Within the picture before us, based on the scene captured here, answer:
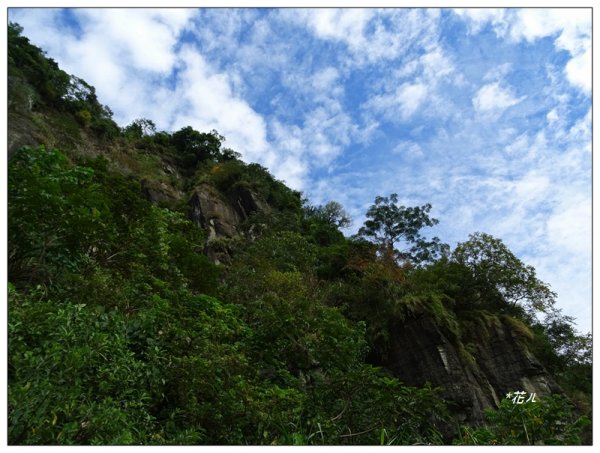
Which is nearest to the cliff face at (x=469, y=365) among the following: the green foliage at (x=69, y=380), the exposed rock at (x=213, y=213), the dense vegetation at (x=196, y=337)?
the dense vegetation at (x=196, y=337)

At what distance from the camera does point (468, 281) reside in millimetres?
16703

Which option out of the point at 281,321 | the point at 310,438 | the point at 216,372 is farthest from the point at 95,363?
the point at 281,321

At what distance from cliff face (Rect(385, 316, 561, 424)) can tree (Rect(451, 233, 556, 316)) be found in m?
1.65

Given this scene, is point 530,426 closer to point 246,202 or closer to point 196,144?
point 246,202

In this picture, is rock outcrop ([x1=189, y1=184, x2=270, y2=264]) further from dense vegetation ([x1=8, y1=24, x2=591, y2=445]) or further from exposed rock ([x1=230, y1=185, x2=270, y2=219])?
dense vegetation ([x1=8, y1=24, x2=591, y2=445])

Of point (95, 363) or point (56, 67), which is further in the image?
point (56, 67)

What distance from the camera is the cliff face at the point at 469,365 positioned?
1323 centimetres

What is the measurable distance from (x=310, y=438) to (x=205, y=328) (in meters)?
2.11

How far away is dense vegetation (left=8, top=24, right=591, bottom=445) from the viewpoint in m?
4.55

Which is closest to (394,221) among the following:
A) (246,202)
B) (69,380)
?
(246,202)

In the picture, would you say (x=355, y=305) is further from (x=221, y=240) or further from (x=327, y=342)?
(x=221, y=240)

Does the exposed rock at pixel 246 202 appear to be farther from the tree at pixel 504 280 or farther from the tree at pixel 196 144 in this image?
the tree at pixel 504 280

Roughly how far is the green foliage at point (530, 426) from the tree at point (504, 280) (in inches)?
474

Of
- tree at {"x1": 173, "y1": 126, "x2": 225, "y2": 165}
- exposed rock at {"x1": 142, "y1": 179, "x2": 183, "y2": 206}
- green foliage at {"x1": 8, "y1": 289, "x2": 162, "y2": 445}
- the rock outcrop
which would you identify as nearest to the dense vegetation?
green foliage at {"x1": 8, "y1": 289, "x2": 162, "y2": 445}
